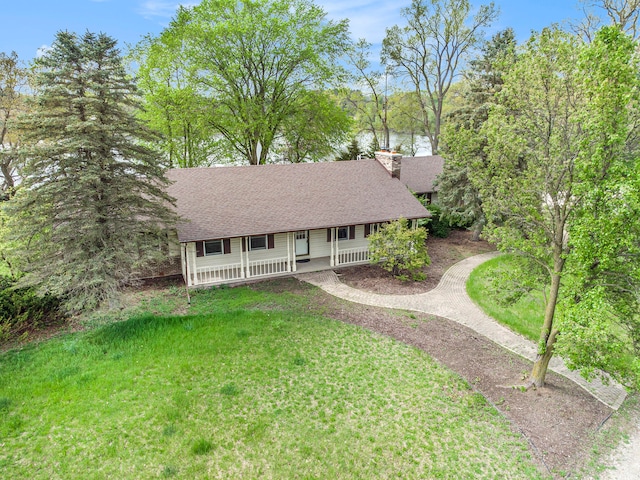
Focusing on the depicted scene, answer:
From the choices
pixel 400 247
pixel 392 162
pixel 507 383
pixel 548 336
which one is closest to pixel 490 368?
pixel 507 383

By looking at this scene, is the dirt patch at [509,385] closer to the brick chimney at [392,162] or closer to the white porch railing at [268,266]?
the white porch railing at [268,266]

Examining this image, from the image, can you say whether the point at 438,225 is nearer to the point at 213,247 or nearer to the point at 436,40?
the point at 213,247

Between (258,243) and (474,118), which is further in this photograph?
(474,118)

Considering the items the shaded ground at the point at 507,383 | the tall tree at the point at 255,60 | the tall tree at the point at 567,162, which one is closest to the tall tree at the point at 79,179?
the shaded ground at the point at 507,383

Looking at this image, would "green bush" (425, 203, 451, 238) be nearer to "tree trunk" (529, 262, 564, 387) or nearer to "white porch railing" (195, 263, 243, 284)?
"white porch railing" (195, 263, 243, 284)

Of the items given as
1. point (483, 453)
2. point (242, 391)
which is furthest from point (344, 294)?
point (483, 453)
